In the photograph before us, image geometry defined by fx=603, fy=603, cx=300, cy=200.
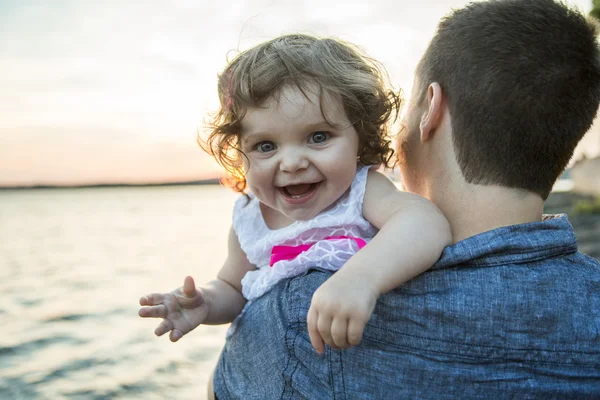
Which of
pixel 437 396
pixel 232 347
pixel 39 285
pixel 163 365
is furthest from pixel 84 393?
pixel 39 285

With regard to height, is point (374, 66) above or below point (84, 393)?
above

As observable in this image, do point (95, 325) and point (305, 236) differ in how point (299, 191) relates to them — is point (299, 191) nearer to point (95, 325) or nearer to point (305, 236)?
point (305, 236)

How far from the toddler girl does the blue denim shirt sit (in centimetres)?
18

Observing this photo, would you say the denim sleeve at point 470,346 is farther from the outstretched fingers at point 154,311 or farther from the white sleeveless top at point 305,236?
the outstretched fingers at point 154,311

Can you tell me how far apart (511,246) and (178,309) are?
3.89ft

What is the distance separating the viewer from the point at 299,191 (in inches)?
81.2

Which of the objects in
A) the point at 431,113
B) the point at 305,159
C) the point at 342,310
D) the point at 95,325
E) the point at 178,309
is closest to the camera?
the point at 342,310

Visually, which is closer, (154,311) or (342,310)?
(342,310)

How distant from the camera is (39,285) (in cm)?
971

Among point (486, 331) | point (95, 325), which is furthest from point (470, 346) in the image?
point (95, 325)

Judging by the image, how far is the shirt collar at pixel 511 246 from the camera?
1558 millimetres

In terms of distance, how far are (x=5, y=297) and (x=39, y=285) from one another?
106 centimetres

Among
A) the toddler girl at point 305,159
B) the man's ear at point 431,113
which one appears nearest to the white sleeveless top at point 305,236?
the toddler girl at point 305,159

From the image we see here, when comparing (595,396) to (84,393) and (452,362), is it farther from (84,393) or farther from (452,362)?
(84,393)
